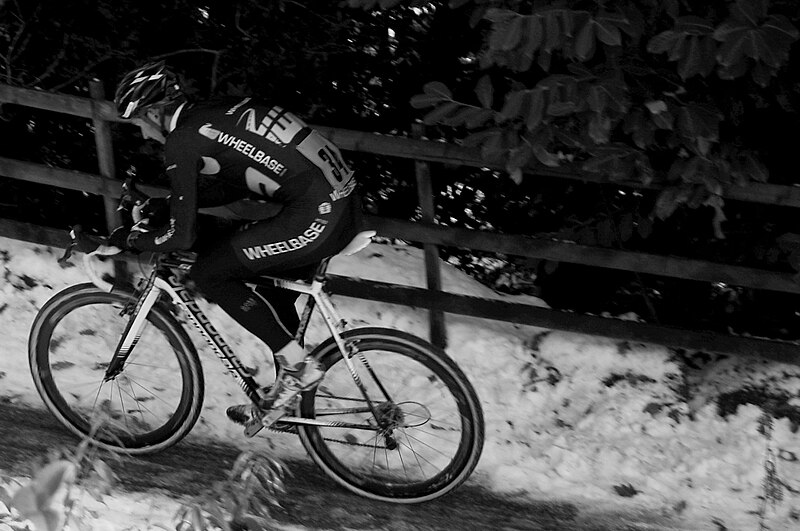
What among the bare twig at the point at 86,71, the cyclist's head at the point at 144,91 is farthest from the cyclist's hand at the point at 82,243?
the bare twig at the point at 86,71

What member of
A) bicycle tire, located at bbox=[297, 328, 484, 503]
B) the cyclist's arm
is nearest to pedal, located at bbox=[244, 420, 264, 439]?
bicycle tire, located at bbox=[297, 328, 484, 503]

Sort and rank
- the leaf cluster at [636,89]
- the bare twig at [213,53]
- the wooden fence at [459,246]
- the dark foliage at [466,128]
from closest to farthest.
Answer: the leaf cluster at [636,89] → the dark foliage at [466,128] → the wooden fence at [459,246] → the bare twig at [213,53]

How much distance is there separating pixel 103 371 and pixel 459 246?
2032 millimetres

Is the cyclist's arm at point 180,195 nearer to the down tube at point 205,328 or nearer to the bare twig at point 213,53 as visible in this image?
the down tube at point 205,328

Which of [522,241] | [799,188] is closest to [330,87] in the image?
[522,241]

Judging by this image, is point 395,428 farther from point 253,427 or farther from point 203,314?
point 203,314

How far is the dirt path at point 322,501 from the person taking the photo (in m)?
3.90

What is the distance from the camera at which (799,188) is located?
4.09 metres

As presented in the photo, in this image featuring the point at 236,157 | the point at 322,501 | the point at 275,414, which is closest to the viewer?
the point at 236,157

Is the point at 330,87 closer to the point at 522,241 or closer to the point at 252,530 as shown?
the point at 522,241

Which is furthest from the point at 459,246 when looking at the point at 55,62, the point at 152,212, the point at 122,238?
the point at 55,62

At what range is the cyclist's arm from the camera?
3416 mm

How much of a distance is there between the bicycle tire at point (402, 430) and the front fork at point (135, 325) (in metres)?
0.80

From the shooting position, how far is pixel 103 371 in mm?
4535
